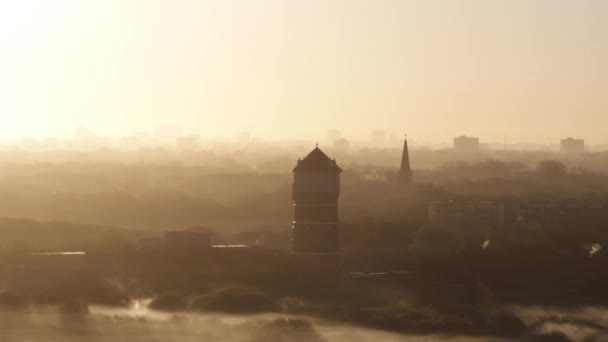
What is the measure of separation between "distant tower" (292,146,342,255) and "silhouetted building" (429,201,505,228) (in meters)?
32.8

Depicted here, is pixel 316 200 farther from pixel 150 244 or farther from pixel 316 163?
pixel 150 244

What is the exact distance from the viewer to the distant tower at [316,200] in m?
73.0

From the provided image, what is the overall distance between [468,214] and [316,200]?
38246mm

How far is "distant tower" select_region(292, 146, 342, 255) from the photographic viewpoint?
73000 mm

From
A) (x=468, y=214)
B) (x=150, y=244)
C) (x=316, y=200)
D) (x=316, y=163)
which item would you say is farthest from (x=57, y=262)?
(x=468, y=214)

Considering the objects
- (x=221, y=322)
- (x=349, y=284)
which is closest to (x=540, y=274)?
(x=349, y=284)

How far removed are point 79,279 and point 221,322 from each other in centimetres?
1489

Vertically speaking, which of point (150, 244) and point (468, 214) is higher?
point (468, 214)

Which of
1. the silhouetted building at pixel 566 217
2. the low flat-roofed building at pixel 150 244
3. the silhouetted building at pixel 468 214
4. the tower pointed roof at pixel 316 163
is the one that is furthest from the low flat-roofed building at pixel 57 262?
the silhouetted building at pixel 566 217

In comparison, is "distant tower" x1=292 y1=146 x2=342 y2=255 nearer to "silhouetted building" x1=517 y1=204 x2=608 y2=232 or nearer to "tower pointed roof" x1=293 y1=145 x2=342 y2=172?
"tower pointed roof" x1=293 y1=145 x2=342 y2=172

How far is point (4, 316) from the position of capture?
62.8 m

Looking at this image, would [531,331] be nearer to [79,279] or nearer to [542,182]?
[79,279]

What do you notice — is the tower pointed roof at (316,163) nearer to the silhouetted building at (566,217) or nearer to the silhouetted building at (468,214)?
the silhouetted building at (468,214)

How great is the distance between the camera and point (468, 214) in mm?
109000
